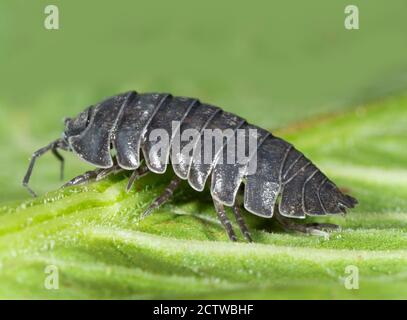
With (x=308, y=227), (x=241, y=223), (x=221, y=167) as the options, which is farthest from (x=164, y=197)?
(x=308, y=227)

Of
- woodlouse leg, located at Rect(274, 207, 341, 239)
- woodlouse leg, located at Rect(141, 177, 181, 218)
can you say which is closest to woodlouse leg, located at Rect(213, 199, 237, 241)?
woodlouse leg, located at Rect(141, 177, 181, 218)

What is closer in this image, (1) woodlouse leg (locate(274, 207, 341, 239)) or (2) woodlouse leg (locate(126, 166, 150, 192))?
(1) woodlouse leg (locate(274, 207, 341, 239))

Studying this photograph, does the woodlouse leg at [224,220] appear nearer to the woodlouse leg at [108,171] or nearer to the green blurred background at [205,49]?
the woodlouse leg at [108,171]

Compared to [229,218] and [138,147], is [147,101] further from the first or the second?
[229,218]

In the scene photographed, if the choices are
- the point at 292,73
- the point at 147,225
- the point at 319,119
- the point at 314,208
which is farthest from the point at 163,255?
the point at 292,73

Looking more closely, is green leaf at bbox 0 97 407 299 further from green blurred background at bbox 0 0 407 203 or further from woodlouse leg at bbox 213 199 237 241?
green blurred background at bbox 0 0 407 203
